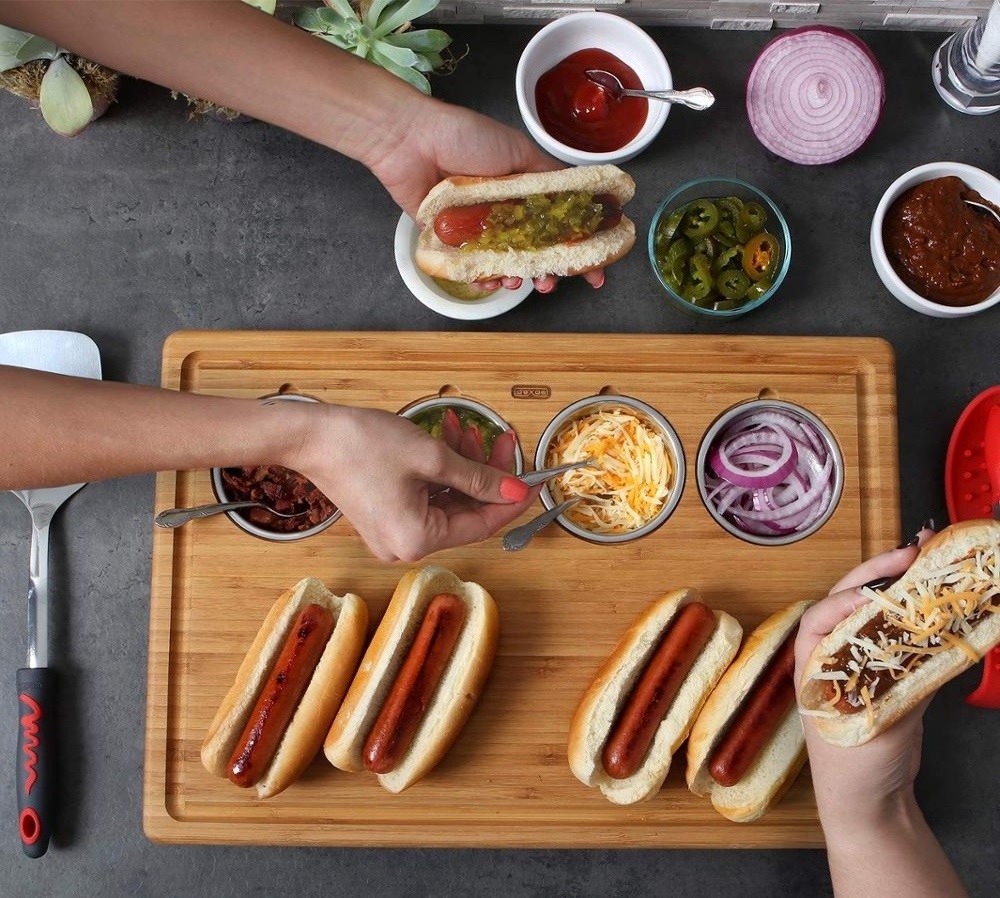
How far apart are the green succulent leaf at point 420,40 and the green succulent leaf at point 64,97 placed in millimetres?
982

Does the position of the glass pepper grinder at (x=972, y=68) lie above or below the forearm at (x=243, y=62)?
above

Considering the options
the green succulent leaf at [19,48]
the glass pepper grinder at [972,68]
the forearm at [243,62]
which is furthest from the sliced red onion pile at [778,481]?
the green succulent leaf at [19,48]

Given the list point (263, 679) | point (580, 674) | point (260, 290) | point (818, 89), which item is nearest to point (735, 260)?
point (818, 89)

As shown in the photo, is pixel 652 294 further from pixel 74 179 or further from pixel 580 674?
pixel 74 179

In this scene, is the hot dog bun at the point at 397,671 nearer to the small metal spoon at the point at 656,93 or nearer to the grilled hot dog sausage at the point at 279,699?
the grilled hot dog sausage at the point at 279,699

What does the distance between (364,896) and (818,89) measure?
317 cm

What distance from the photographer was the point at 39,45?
2682mm

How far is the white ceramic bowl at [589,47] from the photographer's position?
2887 millimetres

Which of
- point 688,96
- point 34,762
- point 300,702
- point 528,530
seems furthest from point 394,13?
point 34,762

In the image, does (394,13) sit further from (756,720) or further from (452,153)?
(756,720)

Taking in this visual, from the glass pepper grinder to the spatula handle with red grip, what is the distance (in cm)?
→ 375

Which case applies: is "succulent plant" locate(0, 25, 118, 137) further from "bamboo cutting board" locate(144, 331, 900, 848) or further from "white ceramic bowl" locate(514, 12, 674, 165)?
"white ceramic bowl" locate(514, 12, 674, 165)

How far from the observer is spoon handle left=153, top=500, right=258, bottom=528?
9.02ft

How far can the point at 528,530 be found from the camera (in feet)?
9.05
